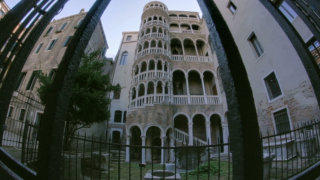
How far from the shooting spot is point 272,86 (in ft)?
30.6

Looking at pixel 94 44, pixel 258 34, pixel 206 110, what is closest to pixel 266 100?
pixel 258 34

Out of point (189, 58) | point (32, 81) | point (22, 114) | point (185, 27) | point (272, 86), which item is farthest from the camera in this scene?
point (185, 27)

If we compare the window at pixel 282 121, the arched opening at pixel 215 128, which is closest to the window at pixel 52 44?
the arched opening at pixel 215 128

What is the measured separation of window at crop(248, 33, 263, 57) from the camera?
408 inches

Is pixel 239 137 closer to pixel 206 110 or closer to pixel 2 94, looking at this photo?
pixel 2 94

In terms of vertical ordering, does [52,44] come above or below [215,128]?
above

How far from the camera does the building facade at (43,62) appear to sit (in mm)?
11372

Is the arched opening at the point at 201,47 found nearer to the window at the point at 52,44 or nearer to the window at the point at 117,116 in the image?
the window at the point at 117,116

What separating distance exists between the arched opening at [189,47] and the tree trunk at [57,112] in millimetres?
20291

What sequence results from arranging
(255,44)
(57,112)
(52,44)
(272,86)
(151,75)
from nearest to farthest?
(57,112) < (272,86) < (255,44) < (151,75) < (52,44)

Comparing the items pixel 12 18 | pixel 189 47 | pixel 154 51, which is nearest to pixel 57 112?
pixel 12 18

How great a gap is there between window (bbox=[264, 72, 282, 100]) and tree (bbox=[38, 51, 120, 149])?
10.0m

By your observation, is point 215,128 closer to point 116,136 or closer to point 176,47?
point 176,47

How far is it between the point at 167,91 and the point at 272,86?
8.85m
